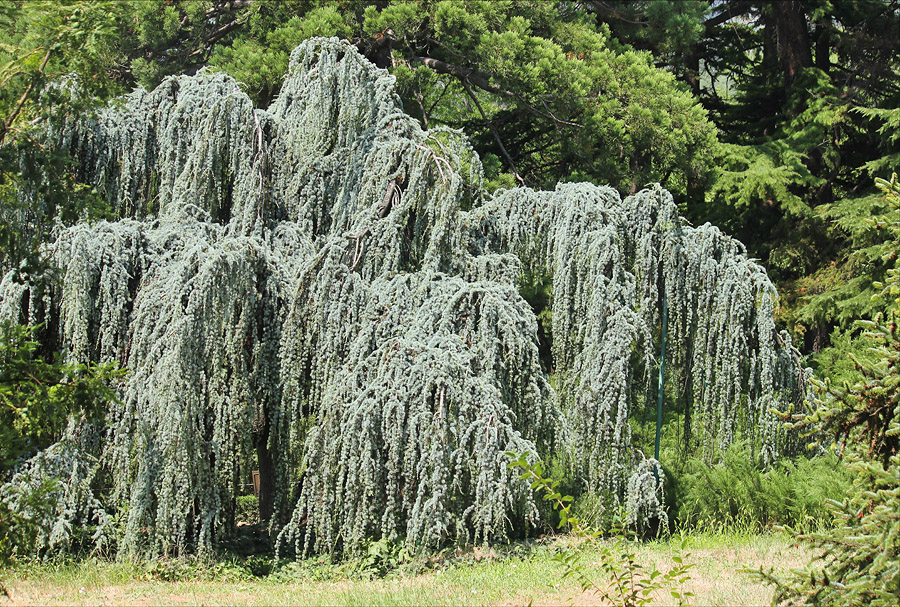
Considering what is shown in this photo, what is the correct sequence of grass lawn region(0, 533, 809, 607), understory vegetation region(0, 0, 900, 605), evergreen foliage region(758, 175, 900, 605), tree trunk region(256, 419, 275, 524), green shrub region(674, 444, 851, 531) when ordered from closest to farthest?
evergreen foliage region(758, 175, 900, 605), understory vegetation region(0, 0, 900, 605), grass lawn region(0, 533, 809, 607), tree trunk region(256, 419, 275, 524), green shrub region(674, 444, 851, 531)

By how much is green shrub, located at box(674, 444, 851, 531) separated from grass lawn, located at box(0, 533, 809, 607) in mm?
1075

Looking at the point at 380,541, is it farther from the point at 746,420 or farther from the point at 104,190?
the point at 104,190

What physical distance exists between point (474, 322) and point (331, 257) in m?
1.28

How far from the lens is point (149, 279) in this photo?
6629 mm

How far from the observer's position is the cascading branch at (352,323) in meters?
5.84

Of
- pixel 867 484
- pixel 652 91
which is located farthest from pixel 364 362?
pixel 652 91

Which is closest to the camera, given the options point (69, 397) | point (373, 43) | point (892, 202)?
point (892, 202)

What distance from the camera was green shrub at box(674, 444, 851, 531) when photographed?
A: 24.8ft

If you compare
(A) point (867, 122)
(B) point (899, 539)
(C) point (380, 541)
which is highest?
(A) point (867, 122)

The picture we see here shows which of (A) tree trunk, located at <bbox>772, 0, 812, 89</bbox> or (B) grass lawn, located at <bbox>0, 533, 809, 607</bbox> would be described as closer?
(B) grass lawn, located at <bbox>0, 533, 809, 607</bbox>

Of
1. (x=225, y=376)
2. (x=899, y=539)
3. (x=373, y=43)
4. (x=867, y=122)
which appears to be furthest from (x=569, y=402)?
(x=867, y=122)

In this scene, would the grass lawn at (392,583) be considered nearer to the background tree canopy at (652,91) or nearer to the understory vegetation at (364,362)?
the understory vegetation at (364,362)

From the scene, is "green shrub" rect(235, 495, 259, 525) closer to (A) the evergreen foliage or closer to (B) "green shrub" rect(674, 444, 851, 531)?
(B) "green shrub" rect(674, 444, 851, 531)

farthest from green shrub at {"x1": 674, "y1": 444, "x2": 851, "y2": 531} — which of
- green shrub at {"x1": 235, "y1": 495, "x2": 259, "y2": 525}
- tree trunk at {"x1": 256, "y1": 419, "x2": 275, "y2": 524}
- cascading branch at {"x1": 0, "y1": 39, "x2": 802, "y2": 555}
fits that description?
green shrub at {"x1": 235, "y1": 495, "x2": 259, "y2": 525}
